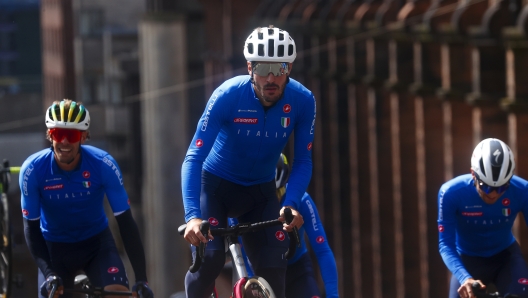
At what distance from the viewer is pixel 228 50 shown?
5125 cm

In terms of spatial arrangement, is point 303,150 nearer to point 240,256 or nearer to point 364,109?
point 240,256

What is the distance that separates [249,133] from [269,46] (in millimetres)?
601

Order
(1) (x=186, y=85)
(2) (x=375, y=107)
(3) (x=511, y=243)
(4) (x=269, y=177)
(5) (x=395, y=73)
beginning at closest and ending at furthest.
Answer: (4) (x=269, y=177), (3) (x=511, y=243), (5) (x=395, y=73), (2) (x=375, y=107), (1) (x=186, y=85)

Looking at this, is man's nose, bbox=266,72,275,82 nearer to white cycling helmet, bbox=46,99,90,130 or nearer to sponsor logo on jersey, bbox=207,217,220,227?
sponsor logo on jersey, bbox=207,217,220,227

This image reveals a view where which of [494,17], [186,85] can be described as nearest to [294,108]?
[494,17]

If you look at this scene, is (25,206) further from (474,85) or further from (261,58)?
(474,85)

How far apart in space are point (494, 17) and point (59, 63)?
2218 inches

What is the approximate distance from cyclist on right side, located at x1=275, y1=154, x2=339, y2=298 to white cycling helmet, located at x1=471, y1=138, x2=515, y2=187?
121cm

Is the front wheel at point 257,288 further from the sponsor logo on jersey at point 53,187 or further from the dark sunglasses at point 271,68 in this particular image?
the sponsor logo on jersey at point 53,187

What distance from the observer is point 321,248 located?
33.3ft

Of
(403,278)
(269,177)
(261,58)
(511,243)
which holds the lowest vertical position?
(403,278)

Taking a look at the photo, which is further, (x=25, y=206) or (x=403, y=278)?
(x=403, y=278)

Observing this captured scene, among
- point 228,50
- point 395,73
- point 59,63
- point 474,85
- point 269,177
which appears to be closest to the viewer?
point 269,177

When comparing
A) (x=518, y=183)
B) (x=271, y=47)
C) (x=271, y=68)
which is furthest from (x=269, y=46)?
(x=518, y=183)
